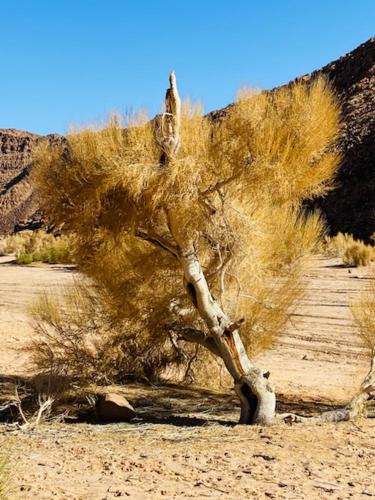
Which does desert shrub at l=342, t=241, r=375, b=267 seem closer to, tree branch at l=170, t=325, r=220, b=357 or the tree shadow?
the tree shadow

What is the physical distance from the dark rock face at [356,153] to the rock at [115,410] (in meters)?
32.9

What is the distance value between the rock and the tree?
52.3 inches

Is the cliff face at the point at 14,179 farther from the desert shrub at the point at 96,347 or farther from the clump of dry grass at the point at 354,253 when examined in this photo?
the desert shrub at the point at 96,347

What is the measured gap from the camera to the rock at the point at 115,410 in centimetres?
910

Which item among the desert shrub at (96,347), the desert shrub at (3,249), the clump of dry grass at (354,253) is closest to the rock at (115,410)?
the desert shrub at (96,347)

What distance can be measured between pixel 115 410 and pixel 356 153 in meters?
47.6

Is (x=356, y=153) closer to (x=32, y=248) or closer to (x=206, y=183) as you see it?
(x=32, y=248)

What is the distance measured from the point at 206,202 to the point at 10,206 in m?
104

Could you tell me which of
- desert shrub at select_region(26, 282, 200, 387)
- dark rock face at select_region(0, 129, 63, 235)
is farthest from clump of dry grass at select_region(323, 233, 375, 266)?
dark rock face at select_region(0, 129, 63, 235)

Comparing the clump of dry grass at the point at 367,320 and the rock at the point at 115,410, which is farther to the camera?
the clump of dry grass at the point at 367,320

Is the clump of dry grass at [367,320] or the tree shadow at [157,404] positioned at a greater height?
the clump of dry grass at [367,320]

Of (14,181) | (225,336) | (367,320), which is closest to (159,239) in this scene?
(225,336)

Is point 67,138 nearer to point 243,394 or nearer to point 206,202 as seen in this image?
point 206,202

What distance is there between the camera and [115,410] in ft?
29.9
